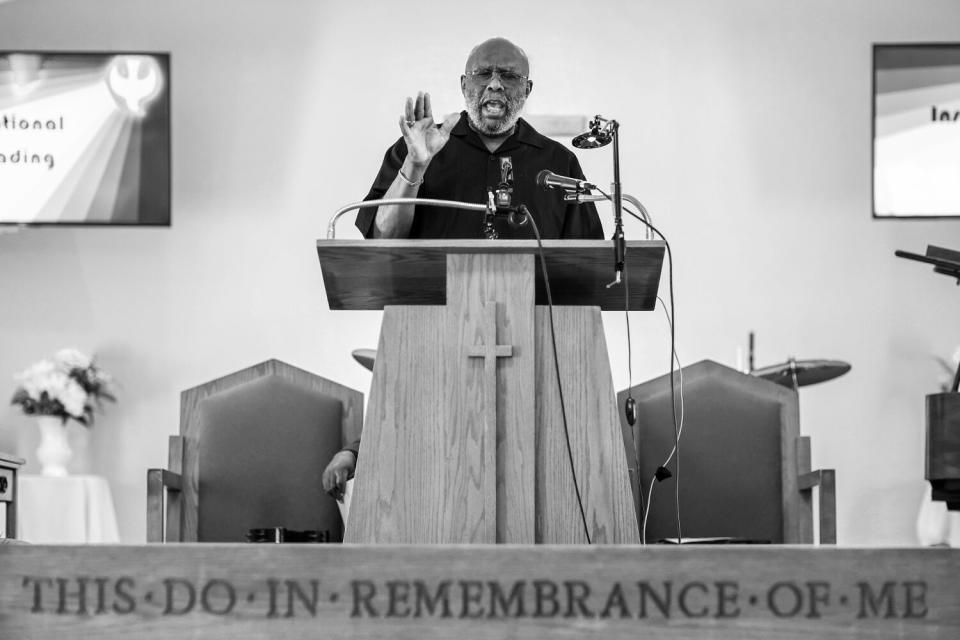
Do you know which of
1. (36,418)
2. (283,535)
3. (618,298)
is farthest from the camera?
(36,418)

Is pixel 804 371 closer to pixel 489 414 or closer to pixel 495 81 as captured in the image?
pixel 495 81

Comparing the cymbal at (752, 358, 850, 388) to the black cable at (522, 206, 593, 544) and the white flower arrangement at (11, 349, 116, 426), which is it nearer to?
the black cable at (522, 206, 593, 544)

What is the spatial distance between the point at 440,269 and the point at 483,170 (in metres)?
0.90

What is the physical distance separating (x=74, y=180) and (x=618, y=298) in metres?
4.20

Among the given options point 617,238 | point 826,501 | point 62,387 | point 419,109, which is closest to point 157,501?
point 419,109

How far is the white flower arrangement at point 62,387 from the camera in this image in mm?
5266

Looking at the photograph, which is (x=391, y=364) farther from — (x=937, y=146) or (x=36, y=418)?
(x=937, y=146)

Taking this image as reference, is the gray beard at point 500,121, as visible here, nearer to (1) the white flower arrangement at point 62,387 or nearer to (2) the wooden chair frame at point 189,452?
(2) the wooden chair frame at point 189,452

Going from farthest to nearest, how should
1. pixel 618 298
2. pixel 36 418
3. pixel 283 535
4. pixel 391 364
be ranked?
pixel 36 418
pixel 283 535
pixel 618 298
pixel 391 364

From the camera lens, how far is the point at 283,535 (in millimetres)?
2566

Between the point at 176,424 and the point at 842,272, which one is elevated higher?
the point at 842,272

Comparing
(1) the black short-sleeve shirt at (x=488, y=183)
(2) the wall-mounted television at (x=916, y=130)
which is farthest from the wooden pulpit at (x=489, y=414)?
(2) the wall-mounted television at (x=916, y=130)

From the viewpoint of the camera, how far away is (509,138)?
10.2 feet

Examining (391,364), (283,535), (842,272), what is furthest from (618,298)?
(842,272)
